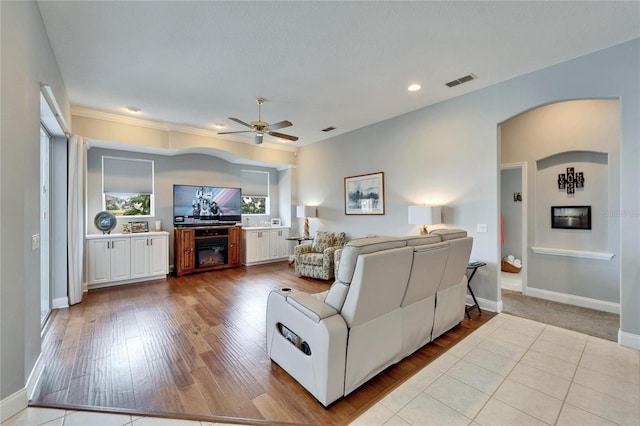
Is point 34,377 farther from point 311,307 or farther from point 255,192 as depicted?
point 255,192

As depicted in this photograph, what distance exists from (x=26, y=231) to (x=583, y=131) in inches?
248

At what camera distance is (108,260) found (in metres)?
4.66

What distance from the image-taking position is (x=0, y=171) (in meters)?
1.64

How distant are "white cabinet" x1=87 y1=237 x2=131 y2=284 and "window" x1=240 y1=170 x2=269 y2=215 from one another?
2809mm

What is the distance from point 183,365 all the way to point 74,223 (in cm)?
310

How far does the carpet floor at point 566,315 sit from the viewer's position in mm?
2977

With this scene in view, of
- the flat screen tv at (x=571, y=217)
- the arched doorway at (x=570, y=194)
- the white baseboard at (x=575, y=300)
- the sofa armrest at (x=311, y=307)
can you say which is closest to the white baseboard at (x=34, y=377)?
the sofa armrest at (x=311, y=307)

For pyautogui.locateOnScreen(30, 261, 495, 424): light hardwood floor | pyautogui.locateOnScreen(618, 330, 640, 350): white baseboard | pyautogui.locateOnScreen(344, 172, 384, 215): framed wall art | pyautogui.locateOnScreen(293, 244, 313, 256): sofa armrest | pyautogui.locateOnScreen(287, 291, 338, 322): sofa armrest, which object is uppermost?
pyautogui.locateOnScreen(344, 172, 384, 215): framed wall art

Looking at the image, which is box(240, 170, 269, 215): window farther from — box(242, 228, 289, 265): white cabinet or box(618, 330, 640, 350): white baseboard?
box(618, 330, 640, 350): white baseboard

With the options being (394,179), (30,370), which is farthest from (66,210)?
(394,179)

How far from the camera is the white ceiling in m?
2.22

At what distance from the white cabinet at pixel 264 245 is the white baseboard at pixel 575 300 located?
17.1 ft

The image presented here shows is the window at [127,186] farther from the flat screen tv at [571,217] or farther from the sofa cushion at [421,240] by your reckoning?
the flat screen tv at [571,217]

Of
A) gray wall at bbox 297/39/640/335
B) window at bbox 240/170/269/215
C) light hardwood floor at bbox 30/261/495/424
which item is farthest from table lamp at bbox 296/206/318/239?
light hardwood floor at bbox 30/261/495/424
